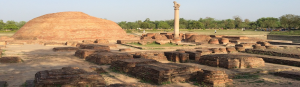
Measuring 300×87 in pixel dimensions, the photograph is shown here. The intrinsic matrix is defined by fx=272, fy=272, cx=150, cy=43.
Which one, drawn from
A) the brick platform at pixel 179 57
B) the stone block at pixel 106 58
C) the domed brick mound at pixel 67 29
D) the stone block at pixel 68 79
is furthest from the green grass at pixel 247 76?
the domed brick mound at pixel 67 29

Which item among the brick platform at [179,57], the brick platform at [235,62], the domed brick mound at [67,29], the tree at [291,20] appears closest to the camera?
the brick platform at [235,62]

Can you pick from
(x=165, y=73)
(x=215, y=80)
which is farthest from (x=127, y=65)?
(x=215, y=80)

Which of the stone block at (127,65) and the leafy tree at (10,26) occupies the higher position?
the leafy tree at (10,26)

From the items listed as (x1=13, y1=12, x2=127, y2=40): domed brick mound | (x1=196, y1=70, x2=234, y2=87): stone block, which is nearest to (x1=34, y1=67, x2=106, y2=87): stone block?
(x1=196, y1=70, x2=234, y2=87): stone block

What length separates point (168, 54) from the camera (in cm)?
1148

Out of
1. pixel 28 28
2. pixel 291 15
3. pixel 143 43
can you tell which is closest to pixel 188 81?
pixel 143 43

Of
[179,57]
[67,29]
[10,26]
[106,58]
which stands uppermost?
[10,26]

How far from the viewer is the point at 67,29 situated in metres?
25.9

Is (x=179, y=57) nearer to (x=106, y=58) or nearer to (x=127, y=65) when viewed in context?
(x=106, y=58)

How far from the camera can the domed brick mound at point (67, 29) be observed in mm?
25266

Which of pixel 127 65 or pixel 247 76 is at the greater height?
pixel 127 65

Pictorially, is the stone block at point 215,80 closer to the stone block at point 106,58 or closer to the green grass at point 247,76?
the green grass at point 247,76

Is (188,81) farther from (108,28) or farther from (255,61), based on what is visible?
(108,28)

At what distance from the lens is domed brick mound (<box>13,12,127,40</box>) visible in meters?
25.3
